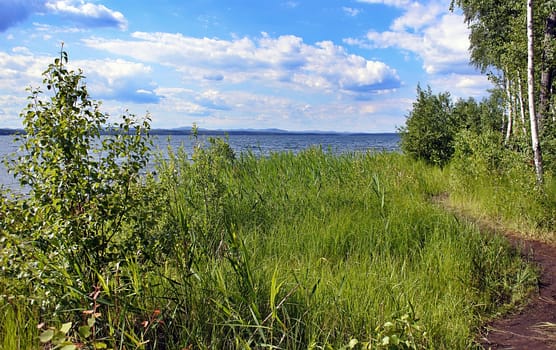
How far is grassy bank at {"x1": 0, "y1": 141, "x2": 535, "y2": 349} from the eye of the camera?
297cm

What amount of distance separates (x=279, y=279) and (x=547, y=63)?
8.82 meters

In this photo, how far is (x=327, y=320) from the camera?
3.28 metres

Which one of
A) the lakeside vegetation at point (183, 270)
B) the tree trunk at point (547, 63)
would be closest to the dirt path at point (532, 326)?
the lakeside vegetation at point (183, 270)

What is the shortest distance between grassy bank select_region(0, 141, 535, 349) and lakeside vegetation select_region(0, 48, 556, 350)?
0.8 inches

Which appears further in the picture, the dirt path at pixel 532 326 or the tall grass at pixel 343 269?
the dirt path at pixel 532 326

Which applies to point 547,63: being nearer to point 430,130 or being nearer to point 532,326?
point 430,130

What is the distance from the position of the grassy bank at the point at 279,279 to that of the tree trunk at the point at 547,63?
4.78 meters

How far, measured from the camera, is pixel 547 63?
9305 mm

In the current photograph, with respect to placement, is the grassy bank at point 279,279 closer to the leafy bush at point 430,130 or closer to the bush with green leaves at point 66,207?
the bush with green leaves at point 66,207

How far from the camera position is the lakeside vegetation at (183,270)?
2.95 meters

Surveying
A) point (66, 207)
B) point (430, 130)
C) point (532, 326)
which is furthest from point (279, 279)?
point (430, 130)

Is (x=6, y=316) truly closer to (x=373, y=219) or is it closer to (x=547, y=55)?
(x=373, y=219)

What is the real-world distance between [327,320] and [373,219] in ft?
9.49

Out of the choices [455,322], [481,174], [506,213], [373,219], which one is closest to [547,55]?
[481,174]
